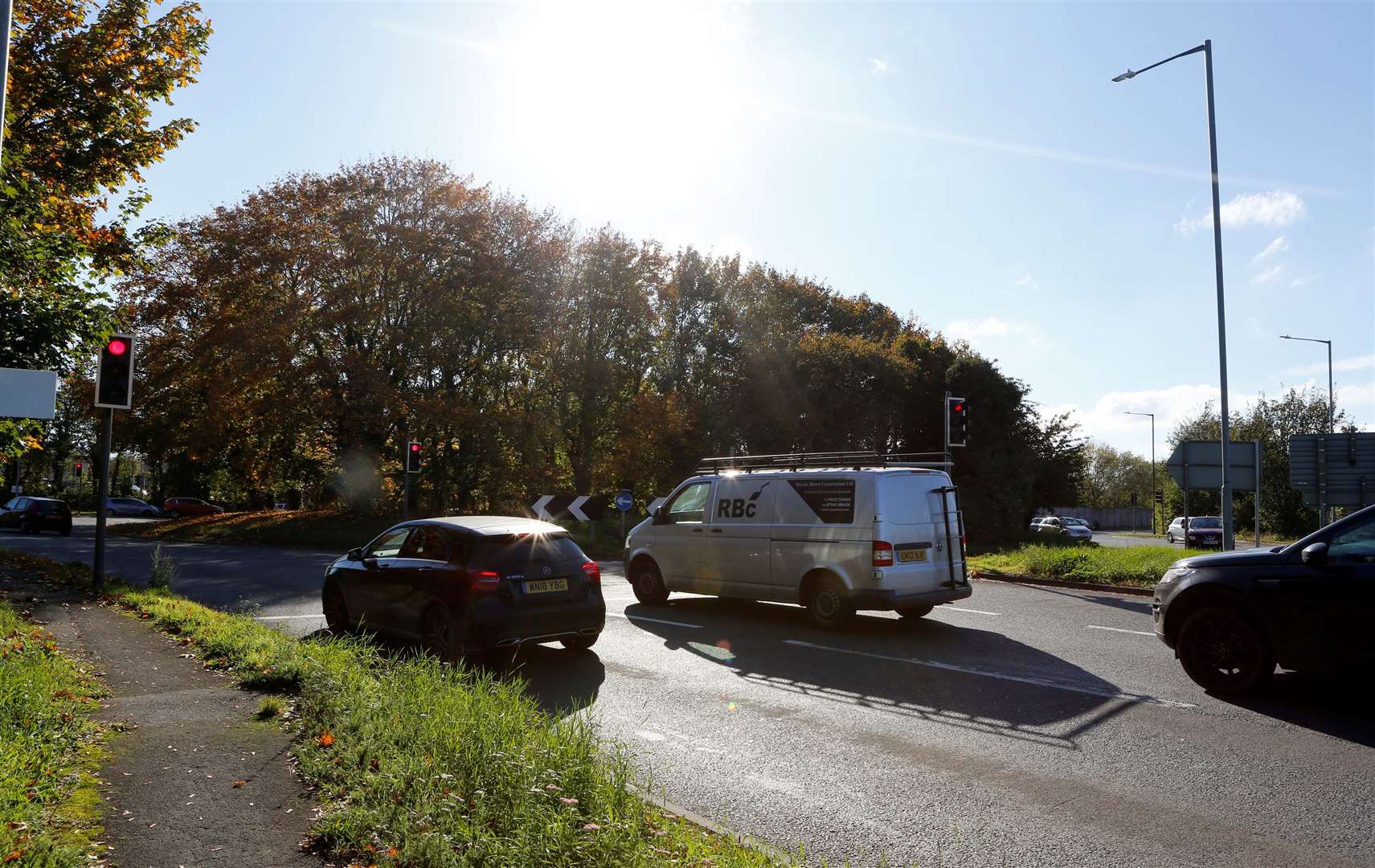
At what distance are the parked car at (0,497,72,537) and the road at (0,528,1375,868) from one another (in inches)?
1234

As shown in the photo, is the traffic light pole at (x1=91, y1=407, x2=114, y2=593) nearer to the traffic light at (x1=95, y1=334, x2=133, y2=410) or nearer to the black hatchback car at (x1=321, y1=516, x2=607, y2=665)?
the traffic light at (x1=95, y1=334, x2=133, y2=410)

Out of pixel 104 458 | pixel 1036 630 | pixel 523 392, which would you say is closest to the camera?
pixel 1036 630

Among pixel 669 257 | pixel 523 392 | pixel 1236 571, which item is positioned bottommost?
pixel 1236 571

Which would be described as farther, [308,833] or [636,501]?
[636,501]

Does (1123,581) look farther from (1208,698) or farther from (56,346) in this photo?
(56,346)

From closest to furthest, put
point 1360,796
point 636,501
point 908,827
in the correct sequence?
point 908,827 < point 1360,796 < point 636,501

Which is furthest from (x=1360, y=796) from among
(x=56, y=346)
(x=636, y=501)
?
(x=636, y=501)

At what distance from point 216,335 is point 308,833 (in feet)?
101

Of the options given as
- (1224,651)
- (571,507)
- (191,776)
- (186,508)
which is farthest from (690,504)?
(186,508)

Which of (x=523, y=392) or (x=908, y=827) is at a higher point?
(x=523, y=392)

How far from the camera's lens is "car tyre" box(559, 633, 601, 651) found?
9663 millimetres

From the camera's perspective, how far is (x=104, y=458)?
41.4 feet

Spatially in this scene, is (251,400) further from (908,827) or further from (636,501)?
(908,827)

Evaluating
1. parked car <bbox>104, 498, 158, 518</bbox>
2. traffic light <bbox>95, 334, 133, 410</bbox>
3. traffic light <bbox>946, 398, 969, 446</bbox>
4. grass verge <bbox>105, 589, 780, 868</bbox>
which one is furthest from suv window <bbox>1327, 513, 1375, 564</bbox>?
parked car <bbox>104, 498, 158, 518</bbox>
